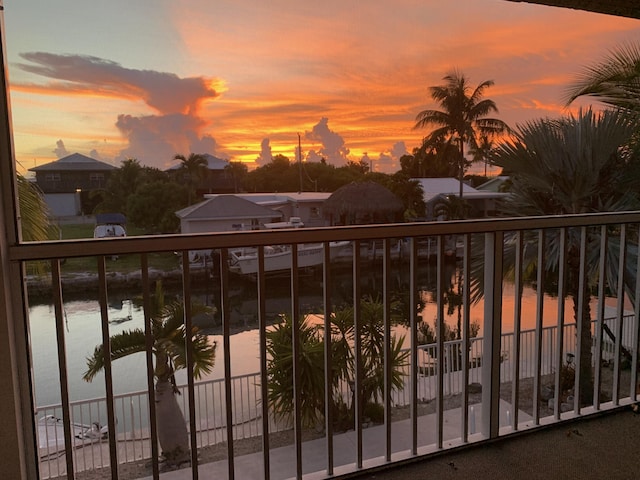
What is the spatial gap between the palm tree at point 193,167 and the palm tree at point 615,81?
3401 millimetres

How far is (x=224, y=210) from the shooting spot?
193 centimetres

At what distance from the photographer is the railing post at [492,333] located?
2.03 meters

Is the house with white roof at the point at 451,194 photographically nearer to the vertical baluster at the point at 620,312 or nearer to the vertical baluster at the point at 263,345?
the vertical baluster at the point at 620,312

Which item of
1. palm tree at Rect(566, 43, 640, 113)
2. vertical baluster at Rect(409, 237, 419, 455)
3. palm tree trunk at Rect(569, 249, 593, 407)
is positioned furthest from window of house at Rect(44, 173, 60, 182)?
palm tree trunk at Rect(569, 249, 593, 407)

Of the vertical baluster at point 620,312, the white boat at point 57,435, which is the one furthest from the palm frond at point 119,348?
the vertical baluster at point 620,312

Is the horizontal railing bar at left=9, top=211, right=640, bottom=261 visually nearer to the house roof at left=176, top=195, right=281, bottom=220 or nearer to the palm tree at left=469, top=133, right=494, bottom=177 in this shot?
the house roof at left=176, top=195, right=281, bottom=220

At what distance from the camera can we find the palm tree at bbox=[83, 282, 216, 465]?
7.57 feet

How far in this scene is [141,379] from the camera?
3.05 meters

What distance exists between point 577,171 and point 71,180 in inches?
171

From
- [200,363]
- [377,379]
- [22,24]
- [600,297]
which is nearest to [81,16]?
[22,24]

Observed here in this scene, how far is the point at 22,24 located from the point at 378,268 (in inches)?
66.6

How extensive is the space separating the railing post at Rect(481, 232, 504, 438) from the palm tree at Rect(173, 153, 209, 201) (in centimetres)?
131

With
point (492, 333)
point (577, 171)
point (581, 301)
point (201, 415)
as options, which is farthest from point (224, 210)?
point (577, 171)

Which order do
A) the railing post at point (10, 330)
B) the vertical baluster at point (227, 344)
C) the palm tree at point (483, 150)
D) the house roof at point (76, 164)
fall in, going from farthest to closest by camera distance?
1. the palm tree at point (483, 150)
2. the house roof at point (76, 164)
3. the vertical baluster at point (227, 344)
4. the railing post at point (10, 330)
